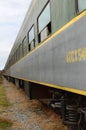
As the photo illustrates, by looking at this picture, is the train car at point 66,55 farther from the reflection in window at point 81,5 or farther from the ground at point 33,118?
the ground at point 33,118

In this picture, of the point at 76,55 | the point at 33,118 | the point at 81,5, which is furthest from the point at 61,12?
the point at 33,118

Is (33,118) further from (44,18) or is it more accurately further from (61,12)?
(61,12)

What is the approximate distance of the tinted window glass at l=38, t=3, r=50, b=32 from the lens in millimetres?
7933

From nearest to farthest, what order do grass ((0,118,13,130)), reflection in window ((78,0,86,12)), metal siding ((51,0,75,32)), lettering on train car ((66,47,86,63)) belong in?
lettering on train car ((66,47,86,63)) → reflection in window ((78,0,86,12)) → metal siding ((51,0,75,32)) → grass ((0,118,13,130))

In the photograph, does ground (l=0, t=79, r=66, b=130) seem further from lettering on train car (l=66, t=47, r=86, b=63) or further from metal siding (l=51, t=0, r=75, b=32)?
lettering on train car (l=66, t=47, r=86, b=63)

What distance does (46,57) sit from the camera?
7723mm

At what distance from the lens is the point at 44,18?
851 centimetres

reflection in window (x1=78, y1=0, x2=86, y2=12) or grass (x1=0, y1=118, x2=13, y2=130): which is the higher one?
reflection in window (x1=78, y1=0, x2=86, y2=12)

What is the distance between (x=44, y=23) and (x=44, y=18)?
0.38 feet

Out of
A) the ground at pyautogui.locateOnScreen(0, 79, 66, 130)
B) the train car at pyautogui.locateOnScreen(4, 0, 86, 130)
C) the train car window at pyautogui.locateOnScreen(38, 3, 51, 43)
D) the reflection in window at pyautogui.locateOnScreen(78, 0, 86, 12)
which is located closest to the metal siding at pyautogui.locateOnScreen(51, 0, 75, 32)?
the train car at pyautogui.locateOnScreen(4, 0, 86, 130)

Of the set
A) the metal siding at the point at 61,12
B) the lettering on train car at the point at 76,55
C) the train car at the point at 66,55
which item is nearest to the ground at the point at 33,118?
the train car at the point at 66,55

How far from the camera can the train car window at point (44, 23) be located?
7.93 m

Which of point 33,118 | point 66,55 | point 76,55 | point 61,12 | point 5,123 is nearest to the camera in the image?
point 76,55

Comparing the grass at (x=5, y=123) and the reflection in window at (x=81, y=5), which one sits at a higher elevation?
the reflection in window at (x=81, y=5)
